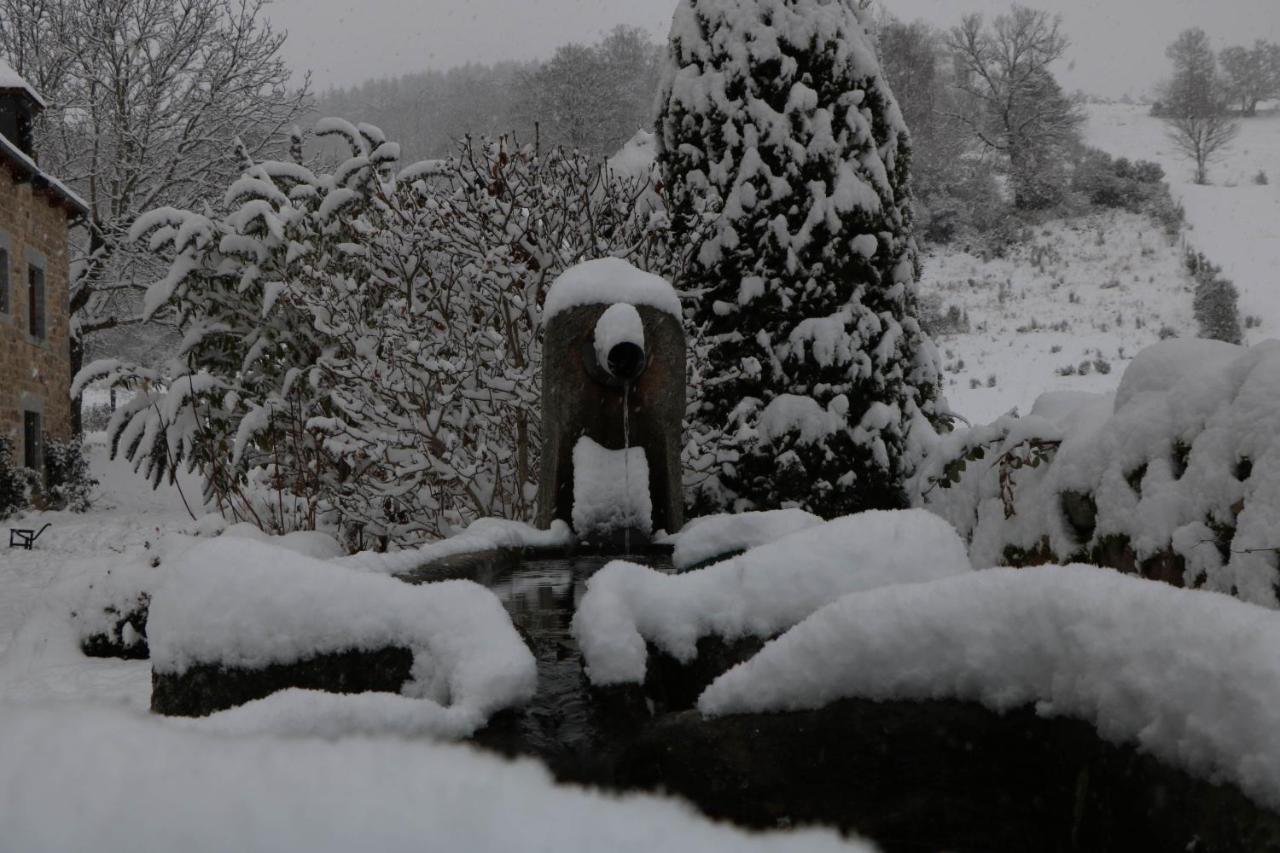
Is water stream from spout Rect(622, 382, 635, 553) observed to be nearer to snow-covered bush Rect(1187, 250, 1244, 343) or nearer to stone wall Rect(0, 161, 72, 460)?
stone wall Rect(0, 161, 72, 460)

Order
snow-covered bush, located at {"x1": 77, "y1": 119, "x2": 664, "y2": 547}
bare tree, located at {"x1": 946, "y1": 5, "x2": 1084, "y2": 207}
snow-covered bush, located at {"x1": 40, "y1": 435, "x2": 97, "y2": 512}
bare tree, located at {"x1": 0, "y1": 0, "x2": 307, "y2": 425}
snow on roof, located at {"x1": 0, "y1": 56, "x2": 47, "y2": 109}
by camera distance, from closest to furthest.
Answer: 1. snow-covered bush, located at {"x1": 77, "y1": 119, "x2": 664, "y2": 547}
2. snow on roof, located at {"x1": 0, "y1": 56, "x2": 47, "y2": 109}
3. snow-covered bush, located at {"x1": 40, "y1": 435, "x2": 97, "y2": 512}
4. bare tree, located at {"x1": 0, "y1": 0, "x2": 307, "y2": 425}
5. bare tree, located at {"x1": 946, "y1": 5, "x2": 1084, "y2": 207}

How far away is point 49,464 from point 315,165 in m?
7.16

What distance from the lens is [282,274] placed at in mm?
7227

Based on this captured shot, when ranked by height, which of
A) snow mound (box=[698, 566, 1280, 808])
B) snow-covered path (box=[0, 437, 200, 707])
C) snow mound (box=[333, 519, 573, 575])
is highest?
snow mound (box=[698, 566, 1280, 808])

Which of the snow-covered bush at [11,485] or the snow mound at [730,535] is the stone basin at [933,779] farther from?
the snow-covered bush at [11,485]

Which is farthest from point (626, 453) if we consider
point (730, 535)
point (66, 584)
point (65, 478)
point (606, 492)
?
point (65, 478)

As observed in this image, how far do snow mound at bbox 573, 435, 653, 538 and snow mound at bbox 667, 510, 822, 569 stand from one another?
0.64 m

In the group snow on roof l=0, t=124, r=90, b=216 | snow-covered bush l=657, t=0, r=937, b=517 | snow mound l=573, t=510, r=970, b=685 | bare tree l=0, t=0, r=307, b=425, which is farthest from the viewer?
bare tree l=0, t=0, r=307, b=425

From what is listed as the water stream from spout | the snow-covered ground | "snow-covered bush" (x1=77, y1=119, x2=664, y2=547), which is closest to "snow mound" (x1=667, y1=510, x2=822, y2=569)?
the water stream from spout

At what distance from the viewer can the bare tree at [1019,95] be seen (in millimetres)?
25844

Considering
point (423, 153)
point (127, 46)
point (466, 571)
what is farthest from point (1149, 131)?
point (466, 571)

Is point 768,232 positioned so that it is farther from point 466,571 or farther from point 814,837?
point 814,837

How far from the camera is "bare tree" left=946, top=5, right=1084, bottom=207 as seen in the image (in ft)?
84.8

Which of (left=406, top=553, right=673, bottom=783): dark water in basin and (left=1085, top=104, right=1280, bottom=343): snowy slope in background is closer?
(left=406, top=553, right=673, bottom=783): dark water in basin
